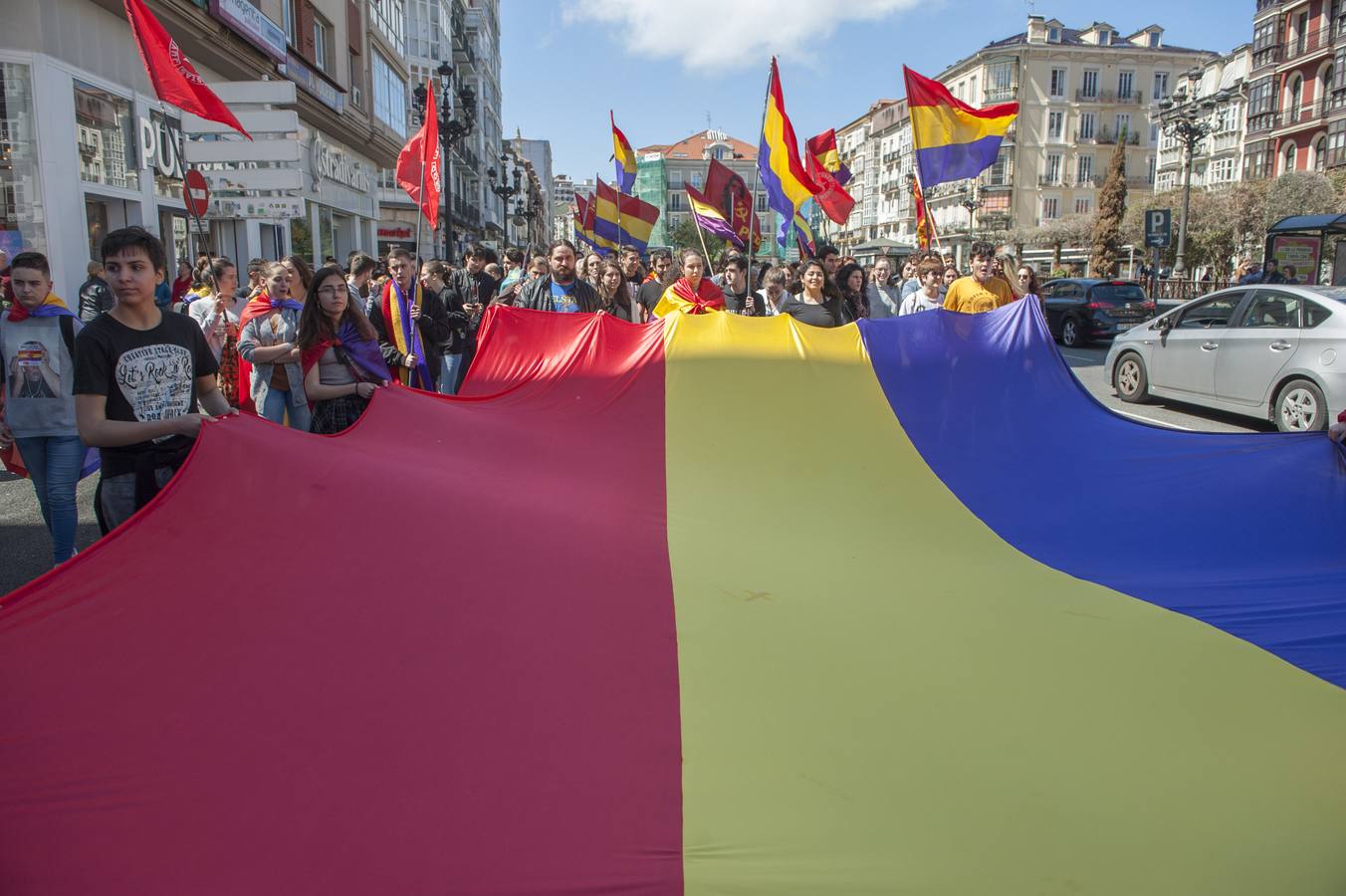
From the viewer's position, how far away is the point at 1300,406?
32.0 ft

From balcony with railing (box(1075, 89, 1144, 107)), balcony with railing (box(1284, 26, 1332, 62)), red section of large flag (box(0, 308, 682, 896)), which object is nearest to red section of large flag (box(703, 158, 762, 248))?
red section of large flag (box(0, 308, 682, 896))

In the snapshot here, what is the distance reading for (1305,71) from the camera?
53.2 m

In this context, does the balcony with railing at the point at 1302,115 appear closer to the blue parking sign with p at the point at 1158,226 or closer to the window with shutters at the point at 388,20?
the blue parking sign with p at the point at 1158,226

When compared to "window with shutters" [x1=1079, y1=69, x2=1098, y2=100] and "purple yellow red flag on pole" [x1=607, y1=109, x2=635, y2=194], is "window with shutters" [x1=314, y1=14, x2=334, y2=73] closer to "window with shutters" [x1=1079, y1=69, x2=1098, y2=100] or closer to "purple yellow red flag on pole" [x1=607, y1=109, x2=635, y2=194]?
"purple yellow red flag on pole" [x1=607, y1=109, x2=635, y2=194]

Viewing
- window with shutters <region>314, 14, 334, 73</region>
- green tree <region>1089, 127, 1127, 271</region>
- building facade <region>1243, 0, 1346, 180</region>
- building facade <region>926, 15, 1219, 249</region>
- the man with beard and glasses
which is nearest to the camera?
the man with beard and glasses

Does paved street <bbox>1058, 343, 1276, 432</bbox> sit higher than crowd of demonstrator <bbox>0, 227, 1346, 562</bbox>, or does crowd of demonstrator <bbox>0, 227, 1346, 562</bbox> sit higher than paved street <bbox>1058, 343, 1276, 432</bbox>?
crowd of demonstrator <bbox>0, 227, 1346, 562</bbox>

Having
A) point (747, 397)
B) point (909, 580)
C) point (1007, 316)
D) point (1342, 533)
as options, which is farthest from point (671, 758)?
point (1007, 316)

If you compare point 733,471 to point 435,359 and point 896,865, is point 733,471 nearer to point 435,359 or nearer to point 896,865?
point 896,865

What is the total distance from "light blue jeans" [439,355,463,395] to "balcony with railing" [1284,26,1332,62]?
60.6 m

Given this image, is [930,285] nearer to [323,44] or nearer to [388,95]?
[323,44]

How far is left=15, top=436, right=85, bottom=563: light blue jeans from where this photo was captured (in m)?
4.81

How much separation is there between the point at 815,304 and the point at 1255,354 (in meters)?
6.11

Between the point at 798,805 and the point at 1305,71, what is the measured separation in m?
67.1

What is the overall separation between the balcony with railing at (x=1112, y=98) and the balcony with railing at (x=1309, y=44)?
77.0 ft
